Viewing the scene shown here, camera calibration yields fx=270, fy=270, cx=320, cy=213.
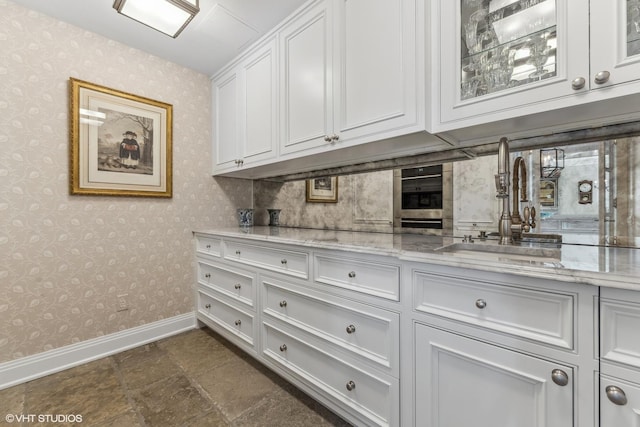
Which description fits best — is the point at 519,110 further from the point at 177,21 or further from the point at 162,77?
the point at 162,77

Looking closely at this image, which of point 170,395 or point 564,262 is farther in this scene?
point 170,395

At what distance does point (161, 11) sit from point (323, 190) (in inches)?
61.9

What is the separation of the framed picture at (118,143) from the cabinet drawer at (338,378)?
1.61 meters

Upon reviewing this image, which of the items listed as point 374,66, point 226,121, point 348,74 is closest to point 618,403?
point 374,66

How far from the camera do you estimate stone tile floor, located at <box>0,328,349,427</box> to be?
1.43 meters

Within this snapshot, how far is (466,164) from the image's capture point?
158 cm

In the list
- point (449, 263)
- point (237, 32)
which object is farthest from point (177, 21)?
point (449, 263)

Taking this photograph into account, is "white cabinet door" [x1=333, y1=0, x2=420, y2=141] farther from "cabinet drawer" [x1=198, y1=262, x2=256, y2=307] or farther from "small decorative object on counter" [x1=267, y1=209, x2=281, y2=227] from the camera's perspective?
"small decorative object on counter" [x1=267, y1=209, x2=281, y2=227]

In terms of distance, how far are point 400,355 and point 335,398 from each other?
491 mm

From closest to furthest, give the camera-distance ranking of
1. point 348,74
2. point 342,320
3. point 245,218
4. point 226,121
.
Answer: point 342,320, point 348,74, point 226,121, point 245,218

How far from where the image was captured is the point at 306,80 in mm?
1744

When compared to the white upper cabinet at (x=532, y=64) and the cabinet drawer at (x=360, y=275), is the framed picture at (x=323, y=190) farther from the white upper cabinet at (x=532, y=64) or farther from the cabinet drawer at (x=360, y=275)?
the white upper cabinet at (x=532, y=64)

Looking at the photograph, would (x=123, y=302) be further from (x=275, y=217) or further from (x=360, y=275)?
(x=360, y=275)

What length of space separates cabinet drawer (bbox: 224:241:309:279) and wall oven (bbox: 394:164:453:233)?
0.75m
